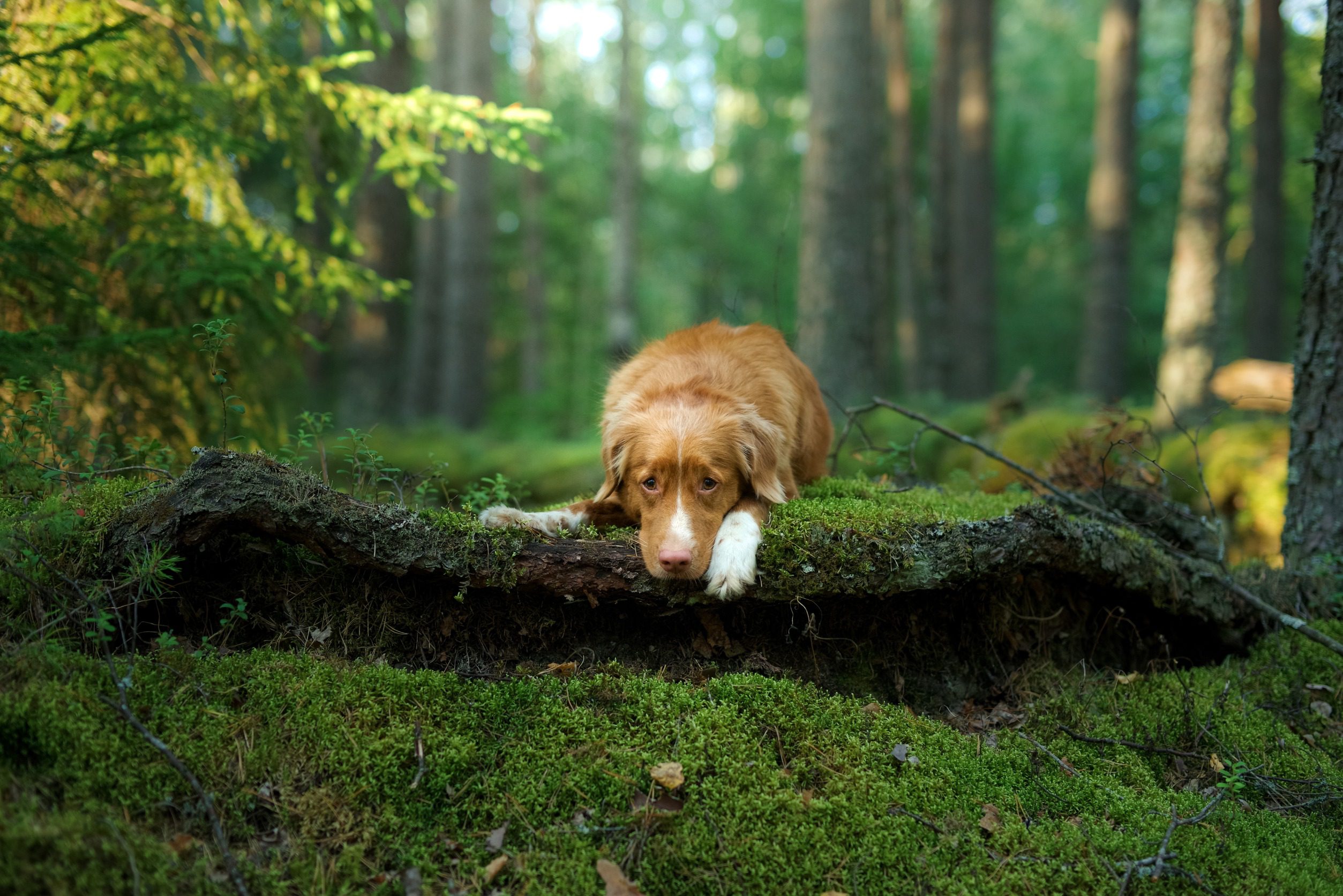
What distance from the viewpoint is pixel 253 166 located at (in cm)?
1791

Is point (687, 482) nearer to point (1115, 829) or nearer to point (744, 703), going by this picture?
point (744, 703)

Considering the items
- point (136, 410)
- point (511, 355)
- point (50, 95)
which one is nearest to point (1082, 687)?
point (136, 410)

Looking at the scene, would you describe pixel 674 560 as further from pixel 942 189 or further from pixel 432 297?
pixel 942 189

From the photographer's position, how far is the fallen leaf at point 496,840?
2.97 m

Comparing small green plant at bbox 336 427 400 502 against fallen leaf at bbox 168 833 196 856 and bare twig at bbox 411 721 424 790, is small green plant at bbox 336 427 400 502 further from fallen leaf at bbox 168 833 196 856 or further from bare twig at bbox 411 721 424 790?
fallen leaf at bbox 168 833 196 856

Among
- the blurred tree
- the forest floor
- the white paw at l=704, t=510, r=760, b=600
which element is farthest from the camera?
the blurred tree

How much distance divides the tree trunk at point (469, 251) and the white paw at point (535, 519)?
12.7 m

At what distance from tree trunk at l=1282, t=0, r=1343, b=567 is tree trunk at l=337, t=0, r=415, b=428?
515 inches

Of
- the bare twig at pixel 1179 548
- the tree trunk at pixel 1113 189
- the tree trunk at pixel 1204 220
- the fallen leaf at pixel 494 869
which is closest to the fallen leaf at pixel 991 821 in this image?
the fallen leaf at pixel 494 869

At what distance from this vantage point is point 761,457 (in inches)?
171

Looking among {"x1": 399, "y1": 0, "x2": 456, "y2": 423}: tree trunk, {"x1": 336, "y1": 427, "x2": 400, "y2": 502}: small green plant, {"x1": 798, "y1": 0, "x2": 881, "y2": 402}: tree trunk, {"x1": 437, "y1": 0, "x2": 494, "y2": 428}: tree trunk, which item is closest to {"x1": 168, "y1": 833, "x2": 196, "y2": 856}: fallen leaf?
{"x1": 336, "y1": 427, "x2": 400, "y2": 502}: small green plant

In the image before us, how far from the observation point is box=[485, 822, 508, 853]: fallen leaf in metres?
2.97

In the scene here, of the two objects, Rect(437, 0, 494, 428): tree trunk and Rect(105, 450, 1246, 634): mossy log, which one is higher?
Rect(437, 0, 494, 428): tree trunk

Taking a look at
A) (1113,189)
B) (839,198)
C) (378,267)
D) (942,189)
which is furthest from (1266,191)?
(378,267)
